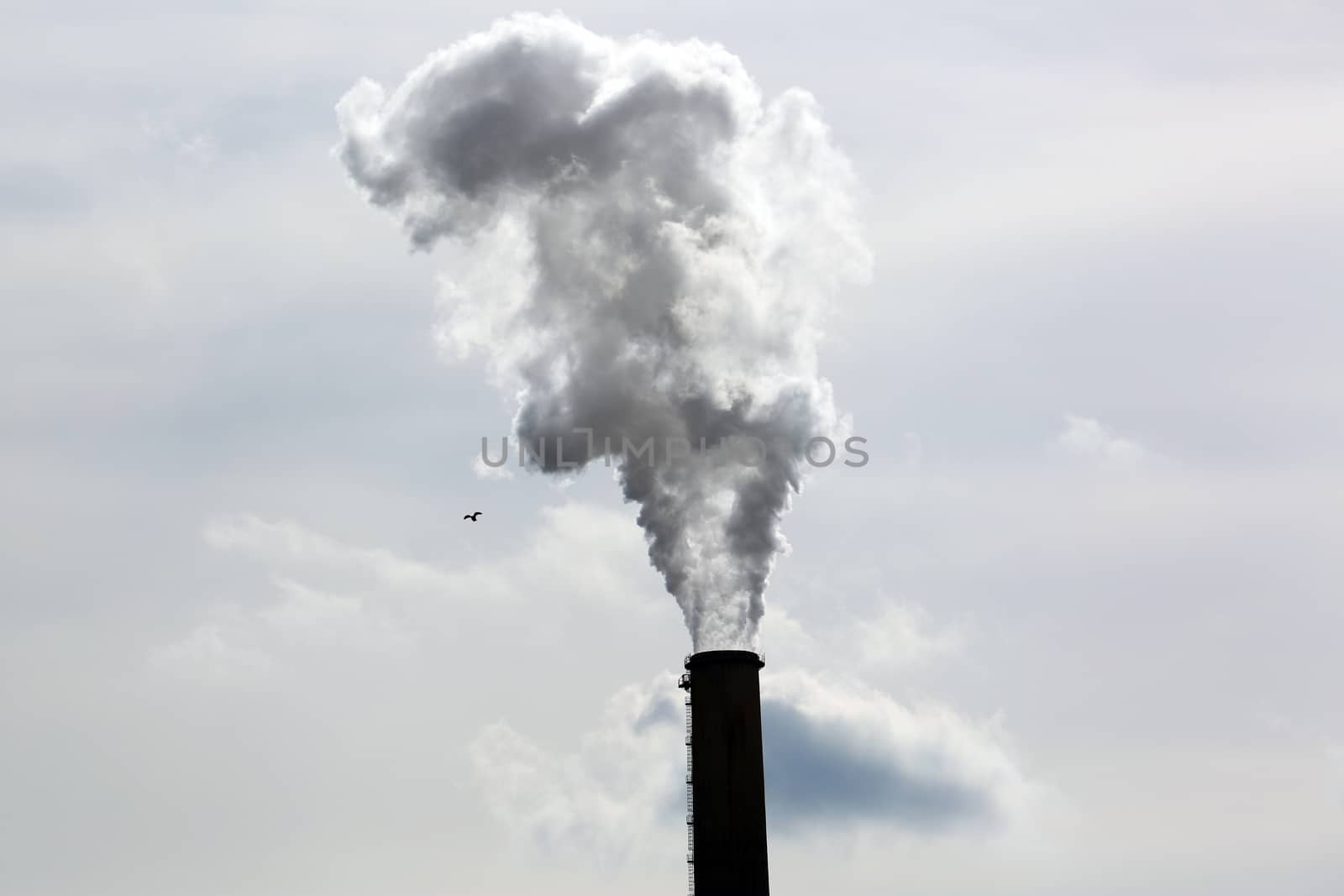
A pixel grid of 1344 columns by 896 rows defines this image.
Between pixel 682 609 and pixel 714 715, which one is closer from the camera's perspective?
pixel 714 715

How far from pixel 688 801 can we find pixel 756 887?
4129 millimetres

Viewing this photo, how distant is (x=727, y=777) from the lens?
6919 centimetres

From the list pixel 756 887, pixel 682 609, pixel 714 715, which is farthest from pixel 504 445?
pixel 756 887

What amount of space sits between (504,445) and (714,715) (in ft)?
45.3

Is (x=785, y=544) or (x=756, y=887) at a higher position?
(x=785, y=544)

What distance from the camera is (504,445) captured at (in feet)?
251

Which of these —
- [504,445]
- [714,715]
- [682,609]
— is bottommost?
[714,715]

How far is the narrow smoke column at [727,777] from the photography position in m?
68.3

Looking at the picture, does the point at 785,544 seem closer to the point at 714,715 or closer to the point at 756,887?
the point at 714,715

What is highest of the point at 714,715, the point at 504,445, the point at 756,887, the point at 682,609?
the point at 504,445

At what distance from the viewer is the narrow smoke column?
68312 mm

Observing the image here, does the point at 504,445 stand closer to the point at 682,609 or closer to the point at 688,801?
the point at 682,609

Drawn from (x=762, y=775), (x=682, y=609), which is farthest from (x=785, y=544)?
(x=762, y=775)

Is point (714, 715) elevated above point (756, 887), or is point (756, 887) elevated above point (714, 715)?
point (714, 715)
